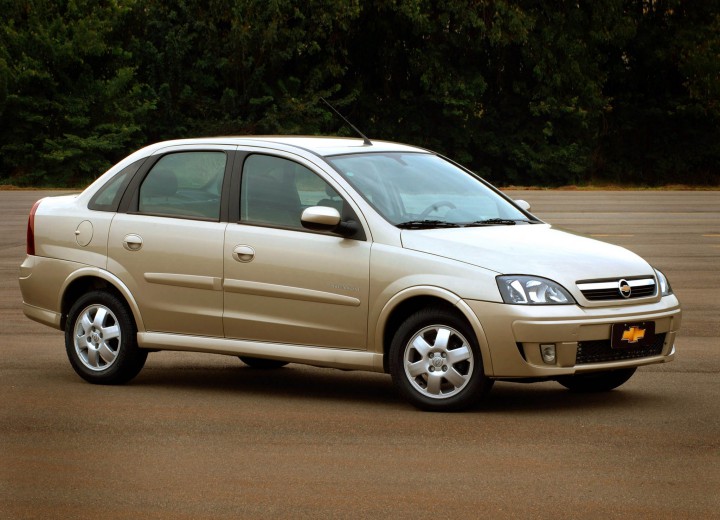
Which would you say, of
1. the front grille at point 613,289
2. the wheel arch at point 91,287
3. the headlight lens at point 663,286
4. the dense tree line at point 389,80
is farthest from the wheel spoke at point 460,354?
the dense tree line at point 389,80

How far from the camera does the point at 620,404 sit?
881cm

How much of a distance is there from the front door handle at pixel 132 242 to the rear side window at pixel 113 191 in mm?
330

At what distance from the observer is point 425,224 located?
350 inches

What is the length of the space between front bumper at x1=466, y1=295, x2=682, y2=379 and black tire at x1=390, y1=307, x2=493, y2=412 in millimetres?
142

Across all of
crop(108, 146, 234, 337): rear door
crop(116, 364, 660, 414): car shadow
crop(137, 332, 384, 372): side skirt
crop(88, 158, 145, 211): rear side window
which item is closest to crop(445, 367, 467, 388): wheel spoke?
crop(116, 364, 660, 414): car shadow

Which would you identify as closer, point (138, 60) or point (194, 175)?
point (194, 175)

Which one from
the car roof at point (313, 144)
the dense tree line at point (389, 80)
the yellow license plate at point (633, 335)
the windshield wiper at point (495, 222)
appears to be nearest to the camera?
the yellow license plate at point (633, 335)

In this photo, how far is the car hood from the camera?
8281mm

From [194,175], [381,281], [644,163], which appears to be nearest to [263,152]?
[194,175]

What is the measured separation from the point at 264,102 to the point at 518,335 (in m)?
37.3

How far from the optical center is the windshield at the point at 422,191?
29.5 feet

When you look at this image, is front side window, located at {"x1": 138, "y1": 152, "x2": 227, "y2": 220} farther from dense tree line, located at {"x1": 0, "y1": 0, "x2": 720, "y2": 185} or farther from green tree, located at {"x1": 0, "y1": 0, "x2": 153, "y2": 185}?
dense tree line, located at {"x1": 0, "y1": 0, "x2": 720, "y2": 185}

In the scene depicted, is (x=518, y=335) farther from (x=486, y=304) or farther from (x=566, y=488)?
(x=566, y=488)

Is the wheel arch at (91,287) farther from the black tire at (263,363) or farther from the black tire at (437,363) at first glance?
the black tire at (437,363)
